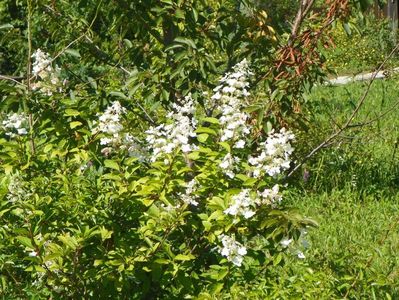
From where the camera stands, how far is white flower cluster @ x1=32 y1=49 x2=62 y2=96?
11.7 feet

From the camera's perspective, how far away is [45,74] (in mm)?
3629

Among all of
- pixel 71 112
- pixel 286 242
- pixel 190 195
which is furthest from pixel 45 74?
pixel 286 242

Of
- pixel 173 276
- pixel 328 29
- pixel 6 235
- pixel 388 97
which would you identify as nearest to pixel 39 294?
pixel 6 235

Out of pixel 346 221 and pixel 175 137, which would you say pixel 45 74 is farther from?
pixel 346 221

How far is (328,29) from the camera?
3777 mm

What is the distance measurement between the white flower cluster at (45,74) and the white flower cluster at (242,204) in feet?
3.52

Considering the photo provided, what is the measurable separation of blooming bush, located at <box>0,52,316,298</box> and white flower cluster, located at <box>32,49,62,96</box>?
7.9 inches

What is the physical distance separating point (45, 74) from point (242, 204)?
1.18 metres

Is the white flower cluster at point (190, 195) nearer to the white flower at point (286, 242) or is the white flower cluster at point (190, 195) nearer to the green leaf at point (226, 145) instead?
the green leaf at point (226, 145)

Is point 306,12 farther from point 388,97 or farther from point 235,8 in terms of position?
point 388,97

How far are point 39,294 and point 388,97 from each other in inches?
270

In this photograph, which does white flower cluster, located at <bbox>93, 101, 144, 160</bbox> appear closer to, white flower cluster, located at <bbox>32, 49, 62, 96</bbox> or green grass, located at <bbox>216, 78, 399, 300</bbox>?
white flower cluster, located at <bbox>32, 49, 62, 96</bbox>

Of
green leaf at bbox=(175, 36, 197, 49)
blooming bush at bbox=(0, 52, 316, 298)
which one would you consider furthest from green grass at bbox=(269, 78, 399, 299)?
green leaf at bbox=(175, 36, 197, 49)

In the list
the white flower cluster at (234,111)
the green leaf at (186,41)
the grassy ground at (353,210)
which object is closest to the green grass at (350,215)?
the grassy ground at (353,210)
